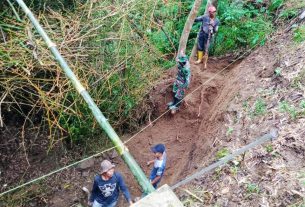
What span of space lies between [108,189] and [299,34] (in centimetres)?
464

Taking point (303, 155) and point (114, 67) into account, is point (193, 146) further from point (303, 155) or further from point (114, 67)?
point (303, 155)

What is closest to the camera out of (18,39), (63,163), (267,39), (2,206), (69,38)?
(18,39)

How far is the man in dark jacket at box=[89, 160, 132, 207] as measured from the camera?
4905mm

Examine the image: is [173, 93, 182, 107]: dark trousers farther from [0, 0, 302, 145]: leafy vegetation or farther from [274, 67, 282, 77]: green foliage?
[274, 67, 282, 77]: green foliage

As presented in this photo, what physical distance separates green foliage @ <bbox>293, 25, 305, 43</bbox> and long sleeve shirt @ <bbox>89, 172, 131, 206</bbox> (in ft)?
14.0

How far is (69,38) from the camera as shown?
5297mm

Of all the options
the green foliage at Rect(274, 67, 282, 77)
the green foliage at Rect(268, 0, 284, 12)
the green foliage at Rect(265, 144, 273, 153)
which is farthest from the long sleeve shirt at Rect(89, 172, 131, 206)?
the green foliage at Rect(268, 0, 284, 12)

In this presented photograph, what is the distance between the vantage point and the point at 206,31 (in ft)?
27.8

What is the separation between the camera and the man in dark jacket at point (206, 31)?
8.33 meters

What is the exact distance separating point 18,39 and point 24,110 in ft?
6.08

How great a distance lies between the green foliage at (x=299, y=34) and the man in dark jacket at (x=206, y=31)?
73.8 inches

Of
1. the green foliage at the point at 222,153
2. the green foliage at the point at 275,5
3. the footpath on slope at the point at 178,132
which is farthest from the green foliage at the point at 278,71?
the green foliage at the point at 275,5

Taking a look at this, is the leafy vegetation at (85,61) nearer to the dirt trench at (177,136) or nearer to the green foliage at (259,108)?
the green foliage at (259,108)

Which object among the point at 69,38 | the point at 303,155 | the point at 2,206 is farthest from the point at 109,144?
the point at 303,155
